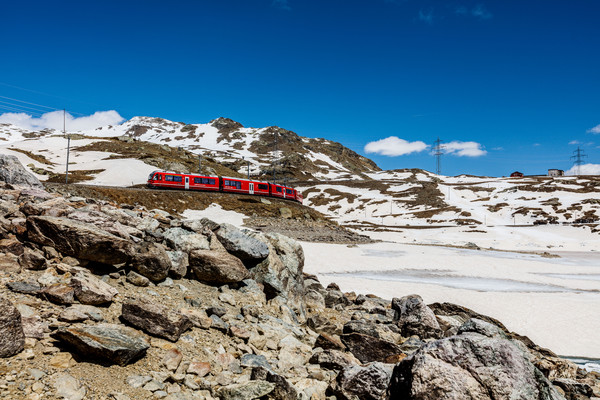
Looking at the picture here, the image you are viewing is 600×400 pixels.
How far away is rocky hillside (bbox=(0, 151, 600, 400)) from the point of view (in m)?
5.39

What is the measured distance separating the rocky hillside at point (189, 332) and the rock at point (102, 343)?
0.9 inches

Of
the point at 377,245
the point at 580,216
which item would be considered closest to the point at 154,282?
the point at 377,245

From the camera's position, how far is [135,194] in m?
44.1

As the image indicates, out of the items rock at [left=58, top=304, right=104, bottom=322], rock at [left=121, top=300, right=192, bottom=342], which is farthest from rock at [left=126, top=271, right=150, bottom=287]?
rock at [left=58, top=304, right=104, bottom=322]

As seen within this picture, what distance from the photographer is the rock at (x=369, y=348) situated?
8.74 meters

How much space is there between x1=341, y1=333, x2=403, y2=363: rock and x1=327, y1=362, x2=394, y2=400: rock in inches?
78.4

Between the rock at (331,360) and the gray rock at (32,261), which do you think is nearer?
the gray rock at (32,261)

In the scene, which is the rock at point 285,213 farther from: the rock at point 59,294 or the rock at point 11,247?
the rock at point 59,294

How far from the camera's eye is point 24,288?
6578mm

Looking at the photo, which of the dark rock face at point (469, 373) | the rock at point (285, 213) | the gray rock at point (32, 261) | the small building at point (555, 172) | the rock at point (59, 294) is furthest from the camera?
the small building at point (555, 172)

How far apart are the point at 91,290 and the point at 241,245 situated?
4.80 meters

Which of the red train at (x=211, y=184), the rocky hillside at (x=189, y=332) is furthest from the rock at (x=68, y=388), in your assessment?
the red train at (x=211, y=184)

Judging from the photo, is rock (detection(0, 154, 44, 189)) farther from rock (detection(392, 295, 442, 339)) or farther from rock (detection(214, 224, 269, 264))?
rock (detection(392, 295, 442, 339))

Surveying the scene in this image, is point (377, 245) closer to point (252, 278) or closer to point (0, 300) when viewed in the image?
point (252, 278)
